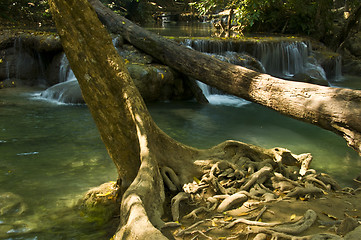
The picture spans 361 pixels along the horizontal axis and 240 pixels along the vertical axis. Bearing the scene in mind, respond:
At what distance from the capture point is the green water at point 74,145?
387cm

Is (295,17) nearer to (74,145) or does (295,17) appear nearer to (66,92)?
(66,92)

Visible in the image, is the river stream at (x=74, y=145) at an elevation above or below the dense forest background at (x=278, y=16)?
below

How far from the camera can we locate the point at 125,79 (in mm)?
3719

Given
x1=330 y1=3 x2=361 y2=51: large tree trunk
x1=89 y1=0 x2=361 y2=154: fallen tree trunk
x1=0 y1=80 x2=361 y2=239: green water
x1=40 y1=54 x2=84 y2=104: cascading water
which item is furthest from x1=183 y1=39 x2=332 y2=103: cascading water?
x1=40 y1=54 x2=84 y2=104: cascading water

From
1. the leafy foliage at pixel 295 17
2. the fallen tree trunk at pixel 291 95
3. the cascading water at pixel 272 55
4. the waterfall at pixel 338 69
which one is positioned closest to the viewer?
the fallen tree trunk at pixel 291 95

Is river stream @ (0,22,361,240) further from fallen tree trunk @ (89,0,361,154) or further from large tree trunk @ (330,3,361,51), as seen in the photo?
large tree trunk @ (330,3,361,51)

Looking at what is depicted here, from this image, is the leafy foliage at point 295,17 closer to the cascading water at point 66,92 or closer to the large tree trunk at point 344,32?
the large tree trunk at point 344,32

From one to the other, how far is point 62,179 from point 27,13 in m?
14.4

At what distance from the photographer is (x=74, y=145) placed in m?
6.55

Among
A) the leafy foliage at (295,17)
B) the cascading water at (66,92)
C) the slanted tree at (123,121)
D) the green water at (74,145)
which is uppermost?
A: the leafy foliage at (295,17)

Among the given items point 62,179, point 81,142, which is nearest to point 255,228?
point 62,179

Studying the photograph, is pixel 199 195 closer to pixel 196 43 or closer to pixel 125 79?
pixel 125 79

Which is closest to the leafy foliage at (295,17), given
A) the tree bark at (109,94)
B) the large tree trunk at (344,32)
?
the large tree trunk at (344,32)

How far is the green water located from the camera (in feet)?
12.7
